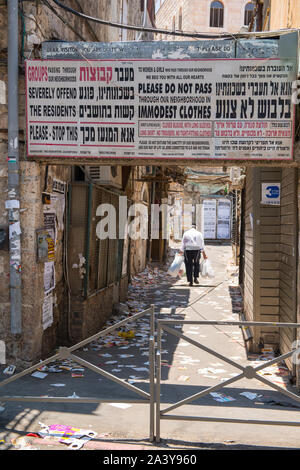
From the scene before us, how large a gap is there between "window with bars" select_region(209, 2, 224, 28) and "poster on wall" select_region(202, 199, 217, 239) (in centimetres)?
1798

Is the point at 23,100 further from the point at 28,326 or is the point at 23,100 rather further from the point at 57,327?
the point at 57,327

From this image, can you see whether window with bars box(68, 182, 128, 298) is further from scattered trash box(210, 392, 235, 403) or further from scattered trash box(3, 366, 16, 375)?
scattered trash box(210, 392, 235, 403)

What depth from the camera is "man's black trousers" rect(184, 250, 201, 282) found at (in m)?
13.5

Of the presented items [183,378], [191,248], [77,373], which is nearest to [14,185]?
[77,373]

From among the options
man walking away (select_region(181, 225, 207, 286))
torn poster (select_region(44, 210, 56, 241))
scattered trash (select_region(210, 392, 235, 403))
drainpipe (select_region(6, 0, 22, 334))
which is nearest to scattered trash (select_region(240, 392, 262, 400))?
scattered trash (select_region(210, 392, 235, 403))

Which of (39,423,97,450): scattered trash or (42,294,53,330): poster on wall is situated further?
(42,294,53,330): poster on wall

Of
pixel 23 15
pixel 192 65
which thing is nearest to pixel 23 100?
pixel 23 15

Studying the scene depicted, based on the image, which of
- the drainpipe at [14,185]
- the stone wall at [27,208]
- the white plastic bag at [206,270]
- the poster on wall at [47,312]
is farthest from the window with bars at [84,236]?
the white plastic bag at [206,270]

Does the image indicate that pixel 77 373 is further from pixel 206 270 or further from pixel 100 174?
pixel 206 270

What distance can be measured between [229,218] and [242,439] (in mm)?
28292

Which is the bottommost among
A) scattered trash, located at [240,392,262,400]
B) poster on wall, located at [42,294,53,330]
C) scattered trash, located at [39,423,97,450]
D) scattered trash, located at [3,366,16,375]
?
scattered trash, located at [240,392,262,400]

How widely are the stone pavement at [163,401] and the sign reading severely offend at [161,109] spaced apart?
113 inches

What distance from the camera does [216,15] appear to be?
40188 millimetres

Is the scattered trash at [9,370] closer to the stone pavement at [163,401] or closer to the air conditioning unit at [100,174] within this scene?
the stone pavement at [163,401]
